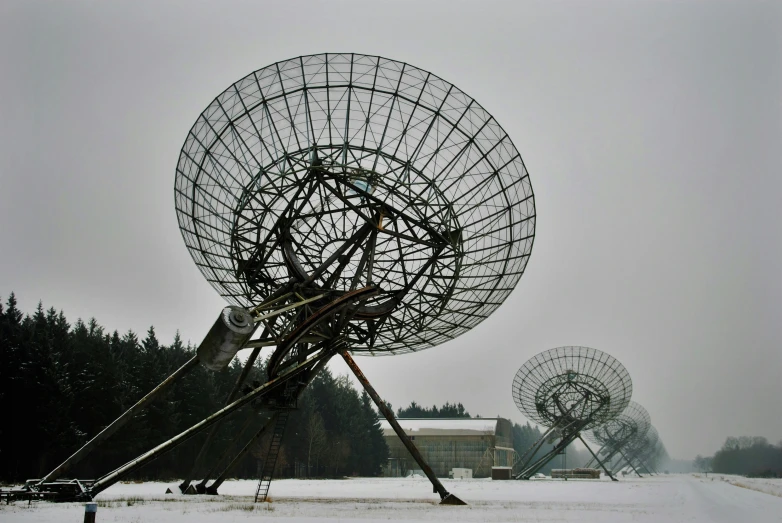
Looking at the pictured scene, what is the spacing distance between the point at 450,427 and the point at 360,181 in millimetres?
107176

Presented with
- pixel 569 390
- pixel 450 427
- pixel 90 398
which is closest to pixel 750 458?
pixel 450 427

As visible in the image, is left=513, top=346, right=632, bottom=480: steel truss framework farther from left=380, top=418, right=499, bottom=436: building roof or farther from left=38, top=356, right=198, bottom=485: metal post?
left=38, top=356, right=198, bottom=485: metal post

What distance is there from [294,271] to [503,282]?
9832 mm

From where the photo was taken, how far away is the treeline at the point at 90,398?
49438 mm

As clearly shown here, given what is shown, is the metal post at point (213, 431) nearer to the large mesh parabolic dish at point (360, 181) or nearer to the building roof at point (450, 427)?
the large mesh parabolic dish at point (360, 181)

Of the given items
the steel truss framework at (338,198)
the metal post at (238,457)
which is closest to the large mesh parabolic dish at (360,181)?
the steel truss framework at (338,198)

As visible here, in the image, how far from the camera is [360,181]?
86.8 feet

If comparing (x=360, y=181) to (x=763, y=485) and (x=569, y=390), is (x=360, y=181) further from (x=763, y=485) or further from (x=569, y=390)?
(x=763, y=485)

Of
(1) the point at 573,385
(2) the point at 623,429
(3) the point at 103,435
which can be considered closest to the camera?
(3) the point at 103,435

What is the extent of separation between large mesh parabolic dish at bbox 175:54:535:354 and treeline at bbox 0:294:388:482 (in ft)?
33.9

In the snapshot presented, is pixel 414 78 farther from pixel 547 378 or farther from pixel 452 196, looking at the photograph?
pixel 547 378

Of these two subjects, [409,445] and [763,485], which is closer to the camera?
[409,445]

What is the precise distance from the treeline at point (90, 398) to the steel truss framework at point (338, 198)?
28.8ft

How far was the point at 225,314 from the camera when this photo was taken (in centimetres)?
2167
